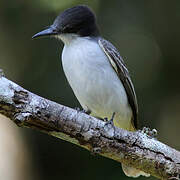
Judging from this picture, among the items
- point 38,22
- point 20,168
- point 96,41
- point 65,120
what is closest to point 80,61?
point 96,41

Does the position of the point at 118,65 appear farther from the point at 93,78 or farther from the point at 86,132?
the point at 86,132

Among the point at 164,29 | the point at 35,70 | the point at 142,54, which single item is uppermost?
the point at 164,29

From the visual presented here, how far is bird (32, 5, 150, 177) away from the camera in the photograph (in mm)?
4898

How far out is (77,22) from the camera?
512cm

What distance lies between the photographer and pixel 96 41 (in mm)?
5121

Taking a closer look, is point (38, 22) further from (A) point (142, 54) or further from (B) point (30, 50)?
(A) point (142, 54)

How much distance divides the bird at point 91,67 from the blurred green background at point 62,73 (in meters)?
1.81

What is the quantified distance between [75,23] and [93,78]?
73 cm

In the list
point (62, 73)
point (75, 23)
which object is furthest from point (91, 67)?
point (62, 73)

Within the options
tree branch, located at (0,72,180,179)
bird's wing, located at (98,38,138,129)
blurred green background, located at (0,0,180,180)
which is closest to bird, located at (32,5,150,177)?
bird's wing, located at (98,38,138,129)

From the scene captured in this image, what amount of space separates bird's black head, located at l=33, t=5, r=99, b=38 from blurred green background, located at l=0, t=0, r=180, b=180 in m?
1.95

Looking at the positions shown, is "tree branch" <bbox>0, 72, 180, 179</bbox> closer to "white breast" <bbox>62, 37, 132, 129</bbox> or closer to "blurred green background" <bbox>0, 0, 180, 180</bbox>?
"white breast" <bbox>62, 37, 132, 129</bbox>

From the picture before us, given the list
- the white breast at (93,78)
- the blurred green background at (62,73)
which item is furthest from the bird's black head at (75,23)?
the blurred green background at (62,73)

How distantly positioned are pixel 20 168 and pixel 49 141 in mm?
877
